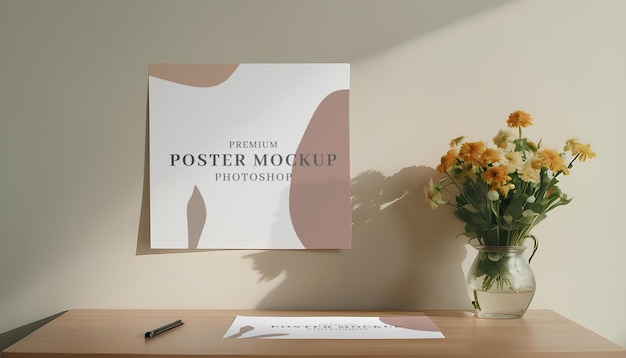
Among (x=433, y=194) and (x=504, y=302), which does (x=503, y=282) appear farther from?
(x=433, y=194)

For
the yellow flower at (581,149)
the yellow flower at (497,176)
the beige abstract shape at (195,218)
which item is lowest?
the beige abstract shape at (195,218)

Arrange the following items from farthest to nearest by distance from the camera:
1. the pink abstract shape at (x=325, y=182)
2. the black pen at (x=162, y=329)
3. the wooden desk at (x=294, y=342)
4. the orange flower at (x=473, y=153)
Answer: the pink abstract shape at (x=325, y=182)
the orange flower at (x=473, y=153)
the black pen at (x=162, y=329)
the wooden desk at (x=294, y=342)

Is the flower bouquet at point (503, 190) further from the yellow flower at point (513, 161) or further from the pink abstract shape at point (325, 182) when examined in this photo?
the pink abstract shape at point (325, 182)

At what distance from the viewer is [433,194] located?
1507mm

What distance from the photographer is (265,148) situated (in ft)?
5.23

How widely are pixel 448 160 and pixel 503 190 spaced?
15 centimetres

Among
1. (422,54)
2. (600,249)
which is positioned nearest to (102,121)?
(422,54)

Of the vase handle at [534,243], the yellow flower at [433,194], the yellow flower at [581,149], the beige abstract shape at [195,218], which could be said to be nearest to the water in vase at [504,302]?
the vase handle at [534,243]

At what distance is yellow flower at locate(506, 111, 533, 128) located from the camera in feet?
4.80

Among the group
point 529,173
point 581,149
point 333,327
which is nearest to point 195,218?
point 333,327

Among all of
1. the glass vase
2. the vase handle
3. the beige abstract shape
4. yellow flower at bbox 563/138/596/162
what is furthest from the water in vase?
the beige abstract shape

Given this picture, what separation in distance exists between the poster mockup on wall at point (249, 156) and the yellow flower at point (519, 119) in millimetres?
405

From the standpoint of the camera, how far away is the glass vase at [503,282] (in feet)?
4.75

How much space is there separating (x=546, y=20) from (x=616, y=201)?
0.50 m
